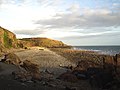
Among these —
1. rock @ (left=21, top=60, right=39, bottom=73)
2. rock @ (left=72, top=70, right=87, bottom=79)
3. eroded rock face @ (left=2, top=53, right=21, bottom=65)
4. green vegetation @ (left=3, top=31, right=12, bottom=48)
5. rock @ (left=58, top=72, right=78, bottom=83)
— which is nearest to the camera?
rock @ (left=58, top=72, right=78, bottom=83)

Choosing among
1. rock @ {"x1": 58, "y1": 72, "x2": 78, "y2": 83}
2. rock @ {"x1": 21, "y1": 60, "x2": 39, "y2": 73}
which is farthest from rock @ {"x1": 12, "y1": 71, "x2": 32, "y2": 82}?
rock @ {"x1": 21, "y1": 60, "x2": 39, "y2": 73}

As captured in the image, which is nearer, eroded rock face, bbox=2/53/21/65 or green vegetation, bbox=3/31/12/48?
eroded rock face, bbox=2/53/21/65

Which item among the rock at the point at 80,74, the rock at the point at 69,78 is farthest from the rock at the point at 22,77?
the rock at the point at 80,74

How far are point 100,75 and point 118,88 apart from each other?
8.08 ft

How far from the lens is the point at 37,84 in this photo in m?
16.3

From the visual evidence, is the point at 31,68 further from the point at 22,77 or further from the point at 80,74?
the point at 80,74

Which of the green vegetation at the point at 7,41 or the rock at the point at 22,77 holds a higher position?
the green vegetation at the point at 7,41

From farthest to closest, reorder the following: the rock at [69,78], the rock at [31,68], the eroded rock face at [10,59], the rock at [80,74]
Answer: the eroded rock face at [10,59] → the rock at [31,68] → the rock at [80,74] → the rock at [69,78]

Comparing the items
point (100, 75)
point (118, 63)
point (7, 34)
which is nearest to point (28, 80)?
point (100, 75)

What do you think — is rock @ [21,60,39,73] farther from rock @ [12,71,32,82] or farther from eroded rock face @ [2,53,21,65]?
eroded rock face @ [2,53,21,65]

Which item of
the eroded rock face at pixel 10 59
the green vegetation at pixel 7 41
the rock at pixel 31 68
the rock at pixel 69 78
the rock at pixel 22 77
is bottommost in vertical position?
the rock at pixel 69 78

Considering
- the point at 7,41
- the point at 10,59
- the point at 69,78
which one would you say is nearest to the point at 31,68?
the point at 69,78

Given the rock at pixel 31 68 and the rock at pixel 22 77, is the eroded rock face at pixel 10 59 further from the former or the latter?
the rock at pixel 22 77

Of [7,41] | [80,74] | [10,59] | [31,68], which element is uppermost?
[7,41]
